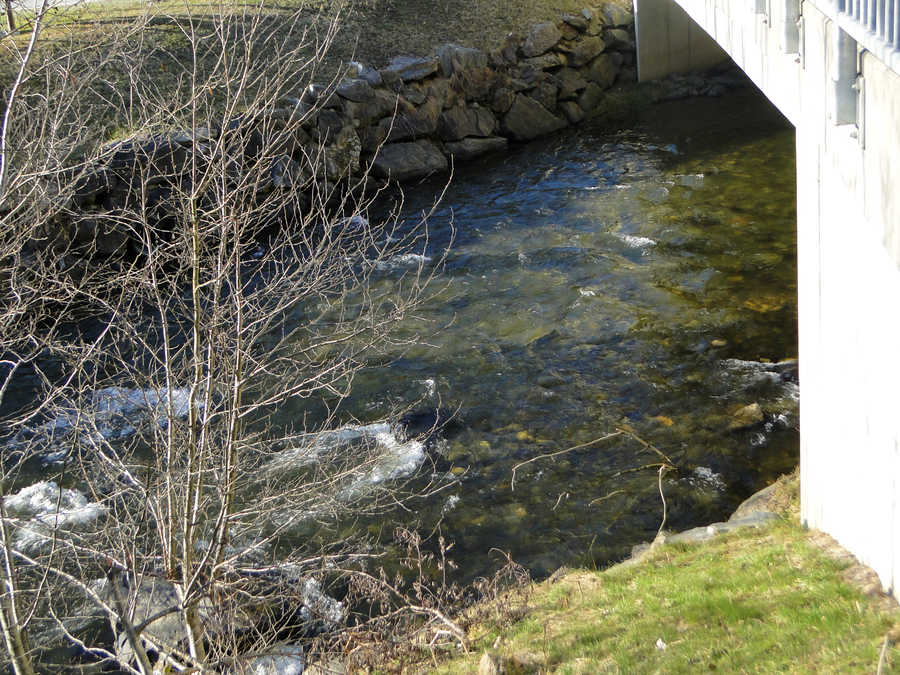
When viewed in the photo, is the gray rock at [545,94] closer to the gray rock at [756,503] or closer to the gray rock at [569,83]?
the gray rock at [569,83]

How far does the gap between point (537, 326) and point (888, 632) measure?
24.3 ft

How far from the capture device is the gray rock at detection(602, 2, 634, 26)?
22.1m

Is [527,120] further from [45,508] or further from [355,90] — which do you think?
[45,508]

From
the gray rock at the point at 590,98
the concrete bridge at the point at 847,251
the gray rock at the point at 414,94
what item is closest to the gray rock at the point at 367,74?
the gray rock at the point at 414,94

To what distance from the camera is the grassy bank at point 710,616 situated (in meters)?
5.15

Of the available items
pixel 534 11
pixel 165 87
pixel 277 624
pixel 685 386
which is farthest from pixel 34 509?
pixel 534 11

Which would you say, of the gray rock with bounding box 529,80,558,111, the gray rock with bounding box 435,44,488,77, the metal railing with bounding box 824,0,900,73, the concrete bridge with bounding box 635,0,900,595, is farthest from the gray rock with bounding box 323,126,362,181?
the metal railing with bounding box 824,0,900,73

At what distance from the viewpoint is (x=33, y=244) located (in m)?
13.3

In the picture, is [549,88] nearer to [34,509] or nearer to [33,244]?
[33,244]

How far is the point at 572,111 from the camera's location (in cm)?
2081

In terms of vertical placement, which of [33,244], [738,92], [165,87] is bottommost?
[738,92]

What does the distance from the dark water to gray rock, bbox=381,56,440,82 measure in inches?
98.8

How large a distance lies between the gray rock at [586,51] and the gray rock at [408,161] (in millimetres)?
4855

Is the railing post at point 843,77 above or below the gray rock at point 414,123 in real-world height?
above
